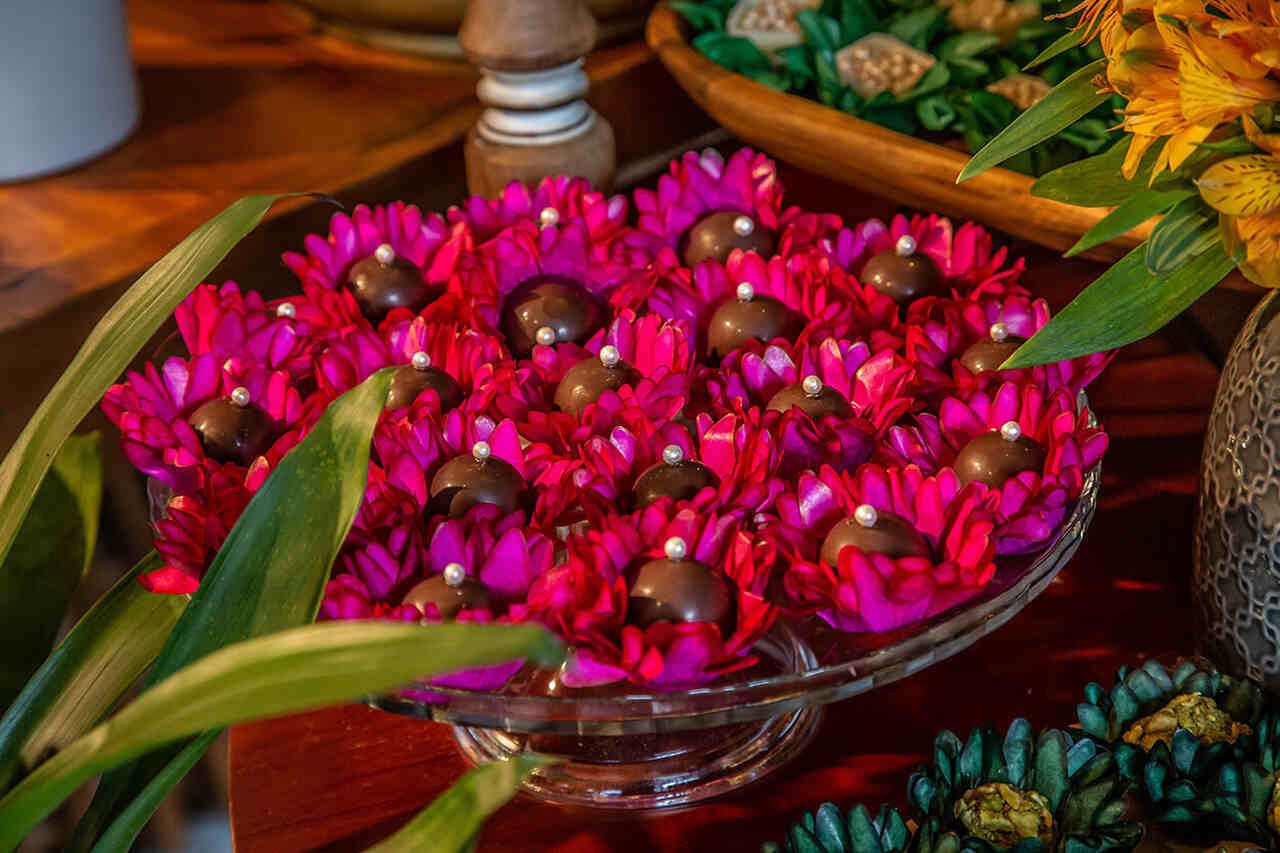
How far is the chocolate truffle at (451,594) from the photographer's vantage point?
0.37 meters

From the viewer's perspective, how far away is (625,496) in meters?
0.42

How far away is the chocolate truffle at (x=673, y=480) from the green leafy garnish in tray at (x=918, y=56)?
0.30 meters

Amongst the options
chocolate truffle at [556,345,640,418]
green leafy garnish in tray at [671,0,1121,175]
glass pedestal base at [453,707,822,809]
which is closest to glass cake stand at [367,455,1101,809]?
glass pedestal base at [453,707,822,809]

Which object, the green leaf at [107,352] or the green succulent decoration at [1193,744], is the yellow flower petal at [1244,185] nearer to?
the green succulent decoration at [1193,744]

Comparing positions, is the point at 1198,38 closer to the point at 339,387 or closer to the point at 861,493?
the point at 861,493

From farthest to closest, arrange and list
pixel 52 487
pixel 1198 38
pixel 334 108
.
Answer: pixel 334 108
pixel 52 487
pixel 1198 38

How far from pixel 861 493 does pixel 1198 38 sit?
0.50 ft

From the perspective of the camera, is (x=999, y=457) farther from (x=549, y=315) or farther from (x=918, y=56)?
(x=918, y=56)

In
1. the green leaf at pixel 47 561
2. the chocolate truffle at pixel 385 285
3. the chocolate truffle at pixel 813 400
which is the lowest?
the green leaf at pixel 47 561

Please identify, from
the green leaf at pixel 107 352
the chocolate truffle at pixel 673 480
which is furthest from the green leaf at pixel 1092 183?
the green leaf at pixel 107 352

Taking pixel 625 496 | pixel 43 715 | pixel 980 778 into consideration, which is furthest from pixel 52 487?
pixel 980 778

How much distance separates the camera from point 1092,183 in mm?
412

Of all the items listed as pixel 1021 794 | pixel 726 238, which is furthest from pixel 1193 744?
pixel 726 238

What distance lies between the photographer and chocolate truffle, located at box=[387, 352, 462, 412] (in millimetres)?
464
